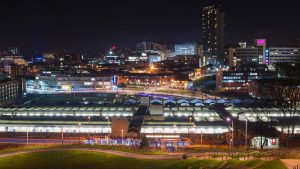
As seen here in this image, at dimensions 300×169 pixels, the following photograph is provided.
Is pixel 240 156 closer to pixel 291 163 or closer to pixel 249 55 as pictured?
pixel 291 163

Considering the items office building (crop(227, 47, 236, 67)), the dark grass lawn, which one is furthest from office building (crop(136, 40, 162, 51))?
the dark grass lawn

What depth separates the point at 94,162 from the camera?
40.4ft

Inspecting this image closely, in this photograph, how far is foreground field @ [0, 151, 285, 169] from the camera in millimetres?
10906

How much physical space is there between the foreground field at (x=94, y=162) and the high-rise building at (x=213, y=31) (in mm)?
70801

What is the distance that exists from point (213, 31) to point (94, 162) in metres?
77.3

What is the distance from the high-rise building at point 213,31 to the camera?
3317 inches

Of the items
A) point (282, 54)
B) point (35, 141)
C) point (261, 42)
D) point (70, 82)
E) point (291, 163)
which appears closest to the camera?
point (291, 163)

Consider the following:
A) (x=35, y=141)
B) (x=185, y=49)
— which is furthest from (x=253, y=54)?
(x=35, y=141)

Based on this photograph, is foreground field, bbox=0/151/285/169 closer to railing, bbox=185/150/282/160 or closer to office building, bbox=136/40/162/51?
railing, bbox=185/150/282/160

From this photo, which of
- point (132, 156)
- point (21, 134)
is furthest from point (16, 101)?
point (132, 156)

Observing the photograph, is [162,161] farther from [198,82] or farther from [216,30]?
Answer: [216,30]

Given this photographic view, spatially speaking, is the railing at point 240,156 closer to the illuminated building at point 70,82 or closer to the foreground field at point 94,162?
the foreground field at point 94,162

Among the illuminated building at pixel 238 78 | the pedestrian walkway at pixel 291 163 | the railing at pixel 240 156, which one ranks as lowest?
A: the railing at pixel 240 156

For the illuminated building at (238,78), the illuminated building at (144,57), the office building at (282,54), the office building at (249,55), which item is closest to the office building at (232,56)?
the office building at (249,55)
